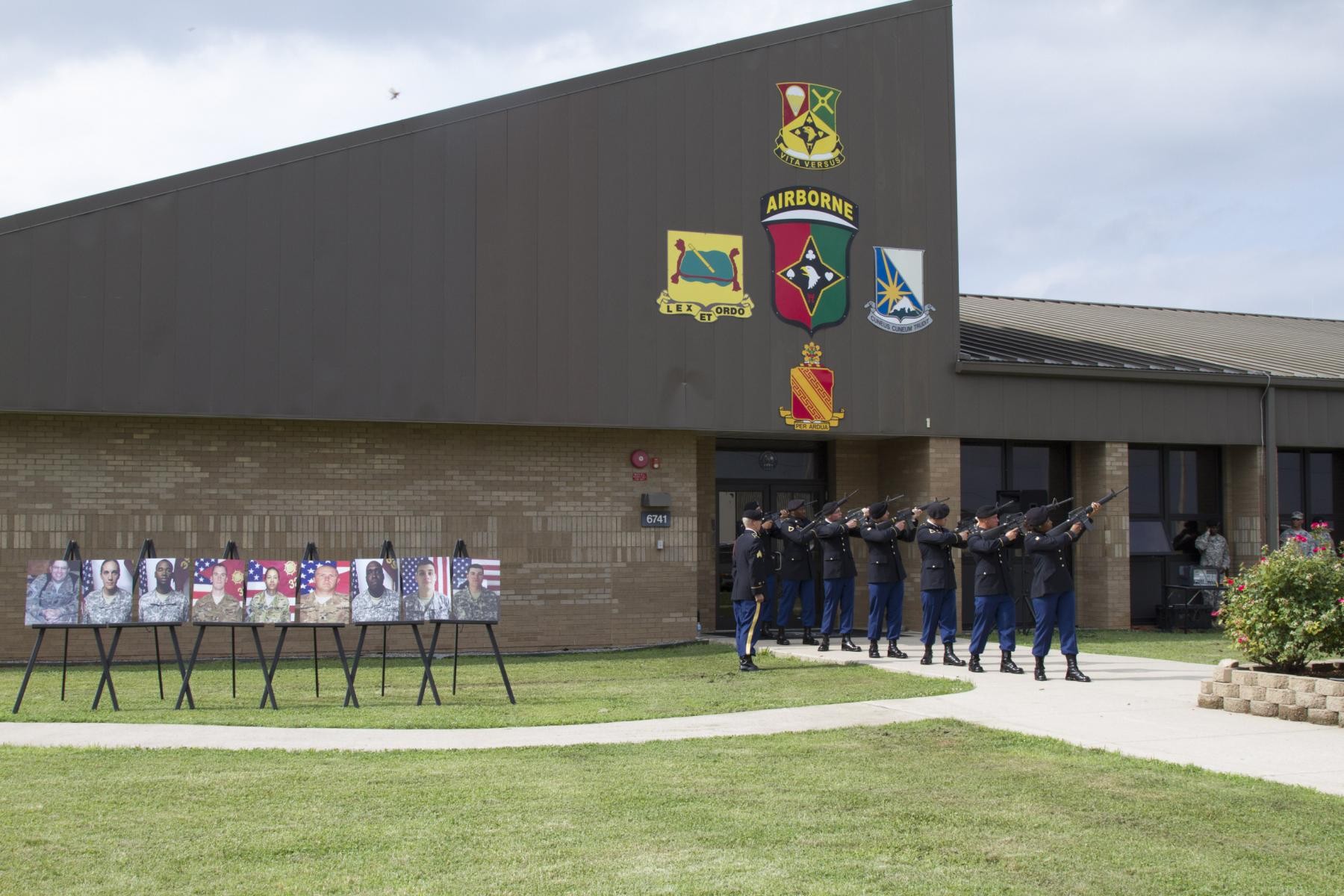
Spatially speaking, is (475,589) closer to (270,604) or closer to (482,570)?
(482,570)

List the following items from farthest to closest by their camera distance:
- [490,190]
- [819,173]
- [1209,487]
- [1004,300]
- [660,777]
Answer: [1004,300] < [1209,487] < [819,173] < [490,190] < [660,777]

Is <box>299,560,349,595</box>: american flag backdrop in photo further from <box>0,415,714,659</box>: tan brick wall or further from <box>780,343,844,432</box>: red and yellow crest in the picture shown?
<box>780,343,844,432</box>: red and yellow crest

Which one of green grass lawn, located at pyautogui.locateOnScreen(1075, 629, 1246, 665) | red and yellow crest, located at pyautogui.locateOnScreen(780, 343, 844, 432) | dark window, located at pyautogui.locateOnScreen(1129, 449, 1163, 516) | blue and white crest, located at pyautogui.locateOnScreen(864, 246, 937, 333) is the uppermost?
blue and white crest, located at pyautogui.locateOnScreen(864, 246, 937, 333)

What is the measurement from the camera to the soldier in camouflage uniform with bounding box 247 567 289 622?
11.9 m

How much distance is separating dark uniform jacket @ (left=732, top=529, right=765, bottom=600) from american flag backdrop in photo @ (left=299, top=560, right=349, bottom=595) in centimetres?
432

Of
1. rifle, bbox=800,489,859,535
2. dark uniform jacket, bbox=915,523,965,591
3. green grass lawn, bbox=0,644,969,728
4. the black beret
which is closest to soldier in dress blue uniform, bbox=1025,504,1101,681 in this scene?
the black beret

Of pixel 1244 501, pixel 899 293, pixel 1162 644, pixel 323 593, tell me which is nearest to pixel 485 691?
pixel 323 593

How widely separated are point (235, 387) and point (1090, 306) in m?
20.8

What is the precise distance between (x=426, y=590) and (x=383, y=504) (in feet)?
17.2

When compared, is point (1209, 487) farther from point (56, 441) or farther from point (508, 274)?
point (56, 441)

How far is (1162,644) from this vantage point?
17.9m

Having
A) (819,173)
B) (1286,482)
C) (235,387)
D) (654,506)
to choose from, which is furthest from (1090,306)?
(235,387)

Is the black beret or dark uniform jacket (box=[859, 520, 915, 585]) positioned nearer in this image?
the black beret

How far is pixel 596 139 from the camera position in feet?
57.7
